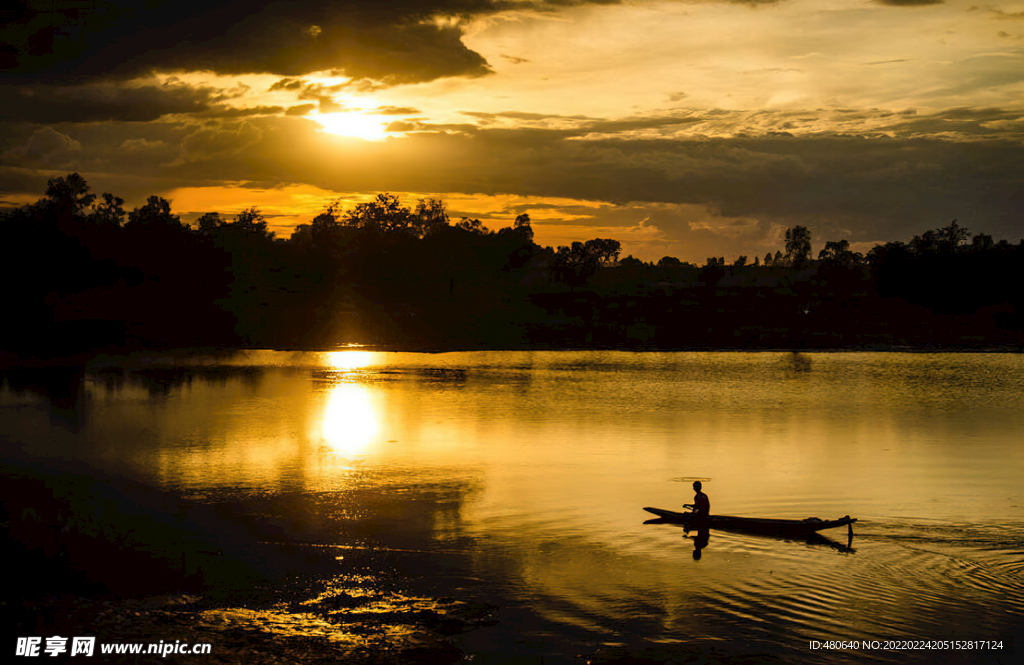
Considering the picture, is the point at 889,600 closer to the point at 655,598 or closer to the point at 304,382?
the point at 655,598

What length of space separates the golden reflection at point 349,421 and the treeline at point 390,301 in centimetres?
3855

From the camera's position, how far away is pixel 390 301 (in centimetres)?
11994

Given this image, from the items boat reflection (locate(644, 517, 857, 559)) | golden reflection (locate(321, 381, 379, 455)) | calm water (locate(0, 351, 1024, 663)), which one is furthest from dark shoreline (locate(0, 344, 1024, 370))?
boat reflection (locate(644, 517, 857, 559))

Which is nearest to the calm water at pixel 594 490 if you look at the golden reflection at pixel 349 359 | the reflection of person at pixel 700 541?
the reflection of person at pixel 700 541

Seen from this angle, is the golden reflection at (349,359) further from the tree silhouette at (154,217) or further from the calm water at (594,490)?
the tree silhouette at (154,217)

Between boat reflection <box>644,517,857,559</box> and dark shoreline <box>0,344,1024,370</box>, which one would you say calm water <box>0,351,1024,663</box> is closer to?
boat reflection <box>644,517,857,559</box>

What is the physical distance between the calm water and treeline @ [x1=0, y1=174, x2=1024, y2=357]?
1360 inches

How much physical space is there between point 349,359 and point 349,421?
4103cm

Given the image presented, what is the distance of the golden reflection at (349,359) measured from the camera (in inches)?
3139

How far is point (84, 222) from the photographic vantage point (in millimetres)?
127875

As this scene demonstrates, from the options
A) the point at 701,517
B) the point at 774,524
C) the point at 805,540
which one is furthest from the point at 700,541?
the point at 805,540

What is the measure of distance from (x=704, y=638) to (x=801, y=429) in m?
31.7

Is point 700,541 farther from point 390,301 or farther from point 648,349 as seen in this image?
point 390,301

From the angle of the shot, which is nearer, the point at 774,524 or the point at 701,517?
the point at 701,517
